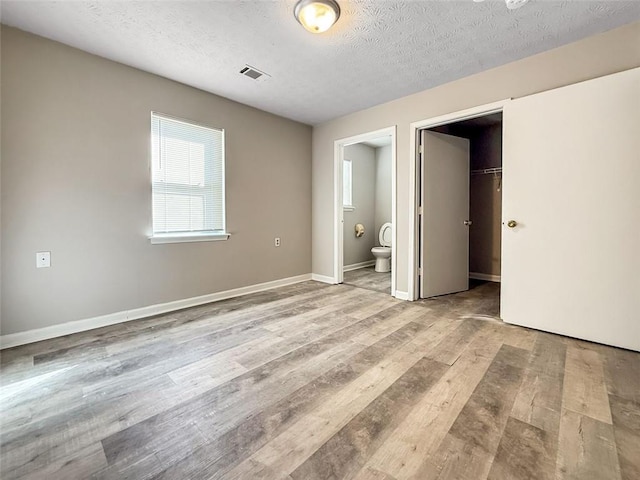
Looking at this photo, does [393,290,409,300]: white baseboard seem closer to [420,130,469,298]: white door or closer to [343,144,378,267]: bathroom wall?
[420,130,469,298]: white door

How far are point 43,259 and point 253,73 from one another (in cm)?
244

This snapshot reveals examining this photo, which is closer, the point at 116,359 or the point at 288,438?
the point at 288,438

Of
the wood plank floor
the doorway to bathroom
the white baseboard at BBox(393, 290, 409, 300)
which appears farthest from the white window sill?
the doorway to bathroom

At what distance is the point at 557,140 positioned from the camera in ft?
7.47

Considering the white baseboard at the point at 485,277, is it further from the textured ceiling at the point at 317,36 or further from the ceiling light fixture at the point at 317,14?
the ceiling light fixture at the point at 317,14

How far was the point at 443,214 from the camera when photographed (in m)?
3.46

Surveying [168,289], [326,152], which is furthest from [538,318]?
[168,289]

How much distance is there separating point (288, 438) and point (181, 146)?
2929 mm

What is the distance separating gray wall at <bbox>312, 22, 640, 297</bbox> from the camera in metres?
2.17

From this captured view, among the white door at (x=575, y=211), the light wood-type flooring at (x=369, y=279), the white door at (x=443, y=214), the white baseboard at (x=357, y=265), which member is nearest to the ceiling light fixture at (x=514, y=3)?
the white door at (x=575, y=211)

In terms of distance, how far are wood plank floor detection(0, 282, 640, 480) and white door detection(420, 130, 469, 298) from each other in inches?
39.9

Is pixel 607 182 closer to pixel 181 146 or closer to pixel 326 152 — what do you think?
pixel 326 152

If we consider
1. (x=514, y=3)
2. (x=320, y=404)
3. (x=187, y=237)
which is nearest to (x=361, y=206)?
(x=187, y=237)

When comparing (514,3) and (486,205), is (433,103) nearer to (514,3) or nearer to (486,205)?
(514,3)
